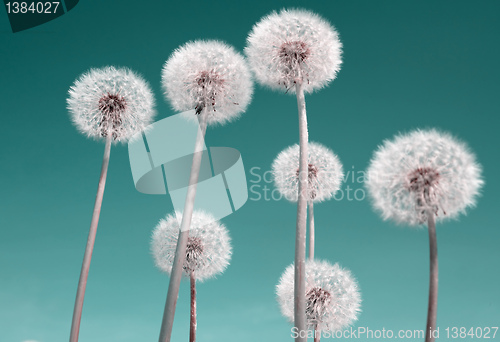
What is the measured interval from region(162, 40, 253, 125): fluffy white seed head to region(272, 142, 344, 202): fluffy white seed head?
4.80 meters

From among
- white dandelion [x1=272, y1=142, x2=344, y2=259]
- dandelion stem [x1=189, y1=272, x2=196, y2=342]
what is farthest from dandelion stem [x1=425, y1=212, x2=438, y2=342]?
dandelion stem [x1=189, y1=272, x2=196, y2=342]

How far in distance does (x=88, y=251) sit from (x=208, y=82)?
6280 mm

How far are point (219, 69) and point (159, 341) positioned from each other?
26.3ft

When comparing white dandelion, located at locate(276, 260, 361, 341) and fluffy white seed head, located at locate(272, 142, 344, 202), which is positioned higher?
fluffy white seed head, located at locate(272, 142, 344, 202)

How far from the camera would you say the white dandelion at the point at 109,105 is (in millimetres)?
16547

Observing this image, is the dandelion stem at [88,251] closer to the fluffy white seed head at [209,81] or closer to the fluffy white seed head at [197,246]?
the fluffy white seed head at [209,81]

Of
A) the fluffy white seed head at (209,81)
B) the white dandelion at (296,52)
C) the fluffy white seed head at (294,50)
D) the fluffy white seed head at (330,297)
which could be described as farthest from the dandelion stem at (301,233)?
the fluffy white seed head at (330,297)

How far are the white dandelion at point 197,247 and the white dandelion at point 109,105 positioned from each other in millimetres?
4011

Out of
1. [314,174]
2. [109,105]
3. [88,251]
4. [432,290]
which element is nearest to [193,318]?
[88,251]

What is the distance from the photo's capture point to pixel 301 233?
40.9ft

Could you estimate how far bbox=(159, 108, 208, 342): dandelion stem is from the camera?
1204 centimetres

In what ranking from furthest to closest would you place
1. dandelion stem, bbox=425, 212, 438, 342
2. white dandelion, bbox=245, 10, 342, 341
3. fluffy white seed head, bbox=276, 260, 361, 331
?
fluffy white seed head, bbox=276, 260, 361, 331 → white dandelion, bbox=245, 10, 342, 341 → dandelion stem, bbox=425, 212, 438, 342

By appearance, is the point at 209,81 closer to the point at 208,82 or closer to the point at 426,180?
the point at 208,82

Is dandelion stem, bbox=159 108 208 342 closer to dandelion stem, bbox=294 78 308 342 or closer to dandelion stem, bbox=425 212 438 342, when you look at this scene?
dandelion stem, bbox=294 78 308 342
